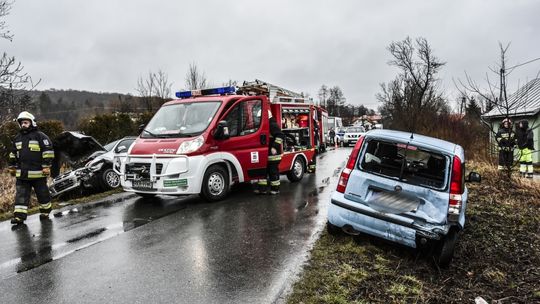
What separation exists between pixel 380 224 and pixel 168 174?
4020 millimetres

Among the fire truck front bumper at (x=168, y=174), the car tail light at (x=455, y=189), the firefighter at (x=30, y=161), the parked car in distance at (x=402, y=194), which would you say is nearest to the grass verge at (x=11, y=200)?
the firefighter at (x=30, y=161)

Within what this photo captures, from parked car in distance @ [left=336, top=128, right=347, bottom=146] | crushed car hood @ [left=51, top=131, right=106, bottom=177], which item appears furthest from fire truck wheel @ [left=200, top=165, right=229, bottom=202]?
parked car in distance @ [left=336, top=128, right=347, bottom=146]

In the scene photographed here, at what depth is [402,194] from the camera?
16.2 feet

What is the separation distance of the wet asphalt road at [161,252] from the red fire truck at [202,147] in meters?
0.49

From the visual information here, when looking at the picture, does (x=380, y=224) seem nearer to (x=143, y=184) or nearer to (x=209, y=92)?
(x=143, y=184)

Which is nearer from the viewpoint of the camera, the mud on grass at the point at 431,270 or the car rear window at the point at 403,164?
the mud on grass at the point at 431,270

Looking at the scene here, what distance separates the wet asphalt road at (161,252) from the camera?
3709 mm

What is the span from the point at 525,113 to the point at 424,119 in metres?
5.41

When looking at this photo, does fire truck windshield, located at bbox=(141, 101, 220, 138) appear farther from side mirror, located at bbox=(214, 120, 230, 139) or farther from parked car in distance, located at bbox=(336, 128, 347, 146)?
parked car in distance, located at bbox=(336, 128, 347, 146)

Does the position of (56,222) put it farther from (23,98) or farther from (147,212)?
(23,98)

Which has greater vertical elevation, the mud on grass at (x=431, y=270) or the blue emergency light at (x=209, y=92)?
the blue emergency light at (x=209, y=92)

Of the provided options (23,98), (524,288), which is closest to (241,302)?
(524,288)

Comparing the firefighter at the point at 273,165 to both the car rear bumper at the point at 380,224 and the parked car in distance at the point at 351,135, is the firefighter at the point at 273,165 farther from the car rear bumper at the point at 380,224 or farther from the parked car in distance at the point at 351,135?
the parked car in distance at the point at 351,135

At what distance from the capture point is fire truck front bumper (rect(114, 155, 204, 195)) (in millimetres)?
7285
